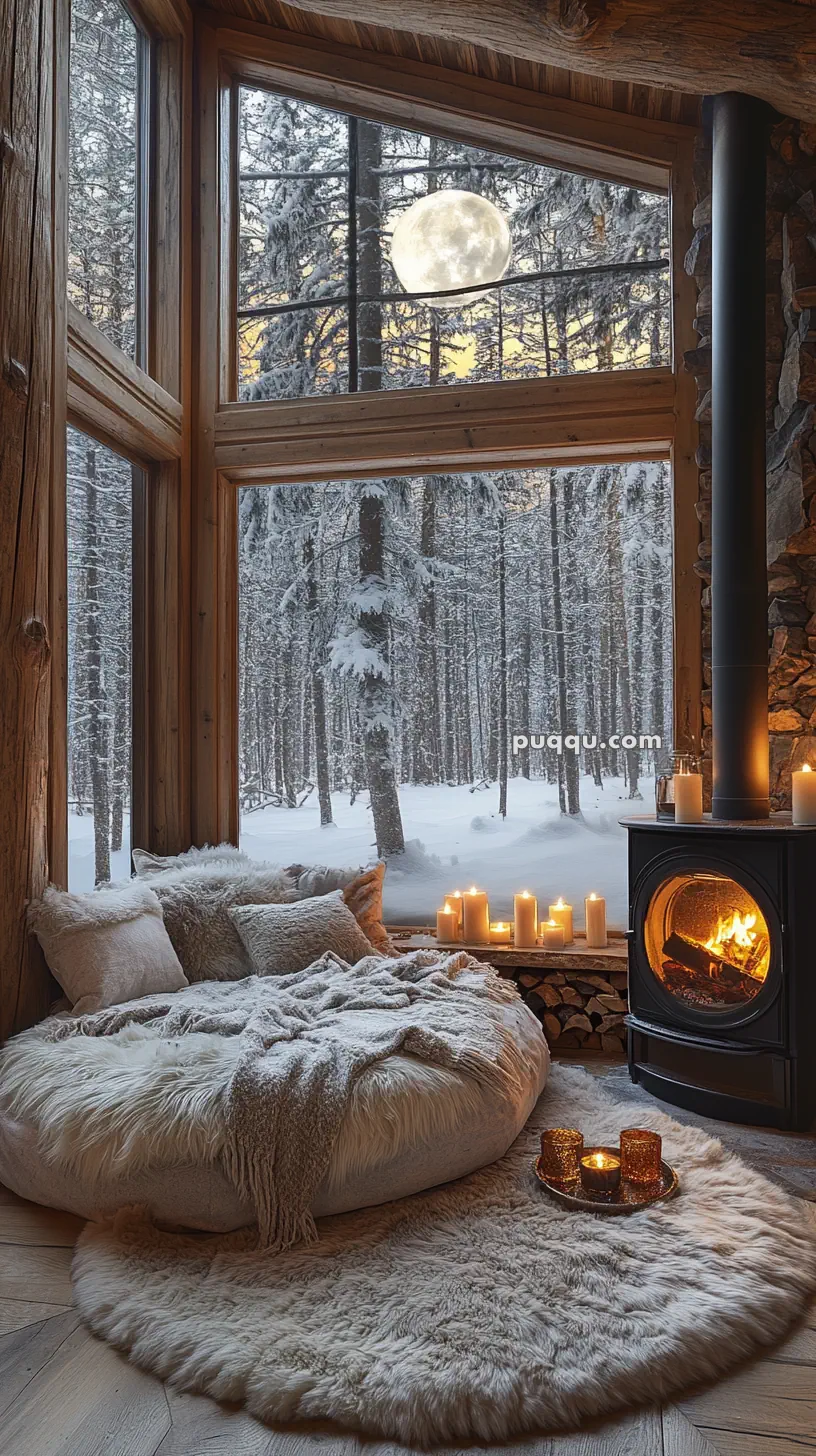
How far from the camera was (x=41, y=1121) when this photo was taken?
7.16ft

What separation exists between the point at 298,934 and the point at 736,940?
1380 mm

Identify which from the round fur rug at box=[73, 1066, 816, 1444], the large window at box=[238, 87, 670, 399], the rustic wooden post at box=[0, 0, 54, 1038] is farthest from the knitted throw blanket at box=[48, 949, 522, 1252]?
the large window at box=[238, 87, 670, 399]

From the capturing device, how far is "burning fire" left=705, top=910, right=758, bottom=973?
2.77 metres

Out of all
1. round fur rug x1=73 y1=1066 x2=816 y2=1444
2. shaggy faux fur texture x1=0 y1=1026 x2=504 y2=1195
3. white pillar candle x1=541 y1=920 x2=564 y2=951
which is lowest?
round fur rug x1=73 y1=1066 x2=816 y2=1444

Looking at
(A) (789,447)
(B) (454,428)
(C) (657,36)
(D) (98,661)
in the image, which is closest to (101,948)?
(D) (98,661)

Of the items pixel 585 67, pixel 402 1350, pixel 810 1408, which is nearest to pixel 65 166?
pixel 585 67

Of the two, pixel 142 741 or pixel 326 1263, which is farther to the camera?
pixel 142 741

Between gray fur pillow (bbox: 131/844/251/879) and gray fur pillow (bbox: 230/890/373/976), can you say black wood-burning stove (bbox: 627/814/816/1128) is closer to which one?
gray fur pillow (bbox: 230/890/373/976)

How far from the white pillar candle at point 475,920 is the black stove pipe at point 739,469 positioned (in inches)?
39.2

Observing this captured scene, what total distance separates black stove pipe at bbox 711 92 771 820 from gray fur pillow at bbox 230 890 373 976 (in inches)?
49.7

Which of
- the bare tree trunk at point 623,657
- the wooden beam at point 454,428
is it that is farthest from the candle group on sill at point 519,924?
the wooden beam at point 454,428

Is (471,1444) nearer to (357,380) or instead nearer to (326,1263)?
(326,1263)

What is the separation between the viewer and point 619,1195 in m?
2.14

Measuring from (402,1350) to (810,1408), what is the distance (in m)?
0.68
